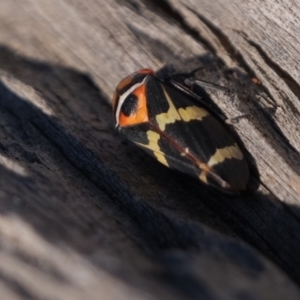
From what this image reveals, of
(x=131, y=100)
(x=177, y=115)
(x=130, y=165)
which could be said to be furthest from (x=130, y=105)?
(x=130, y=165)

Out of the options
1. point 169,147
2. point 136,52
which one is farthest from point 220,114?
point 136,52

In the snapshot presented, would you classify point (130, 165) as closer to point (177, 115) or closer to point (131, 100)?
point (177, 115)

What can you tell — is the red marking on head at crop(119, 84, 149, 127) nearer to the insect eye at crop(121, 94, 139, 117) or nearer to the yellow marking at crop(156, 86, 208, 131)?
the insect eye at crop(121, 94, 139, 117)

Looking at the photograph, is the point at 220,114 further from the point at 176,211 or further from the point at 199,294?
the point at 199,294

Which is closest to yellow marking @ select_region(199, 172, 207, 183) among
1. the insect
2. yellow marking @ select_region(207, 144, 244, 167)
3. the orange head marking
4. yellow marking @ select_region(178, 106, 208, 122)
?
the insect

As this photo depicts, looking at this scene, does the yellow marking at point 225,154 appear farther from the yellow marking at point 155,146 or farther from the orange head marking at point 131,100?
the orange head marking at point 131,100

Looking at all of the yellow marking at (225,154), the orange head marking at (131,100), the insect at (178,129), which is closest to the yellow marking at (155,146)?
the insect at (178,129)
